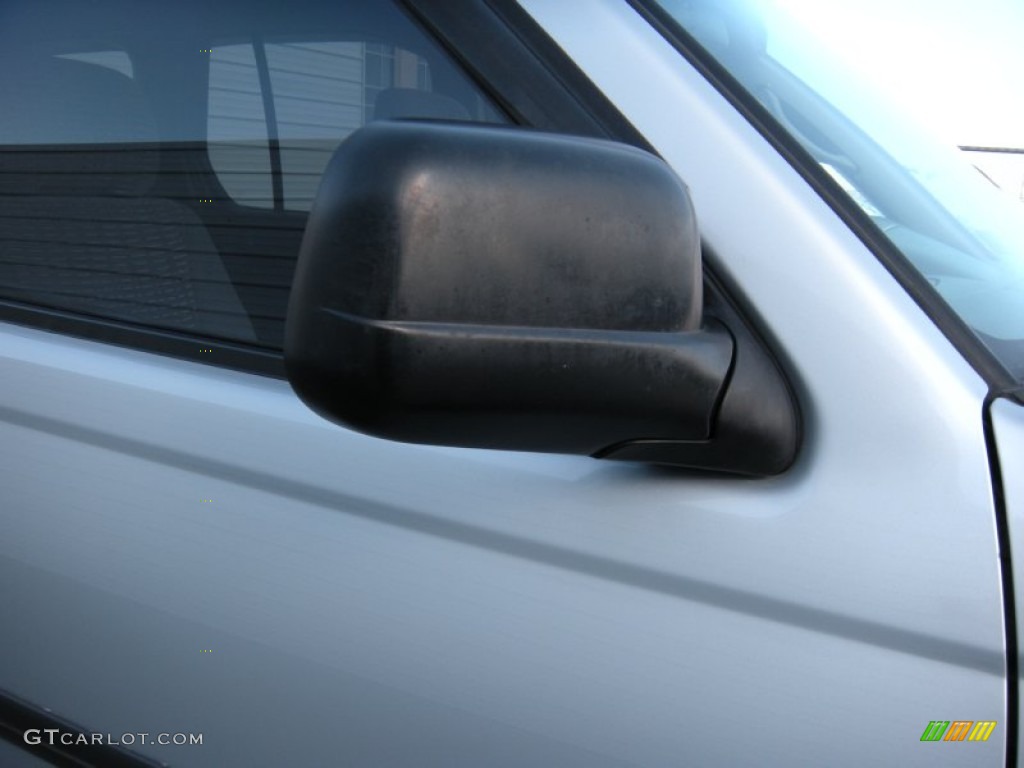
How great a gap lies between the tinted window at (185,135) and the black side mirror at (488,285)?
326mm

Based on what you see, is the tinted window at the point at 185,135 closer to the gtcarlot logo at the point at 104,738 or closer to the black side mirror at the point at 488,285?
the black side mirror at the point at 488,285

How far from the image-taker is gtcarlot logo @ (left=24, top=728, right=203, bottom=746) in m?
1.20

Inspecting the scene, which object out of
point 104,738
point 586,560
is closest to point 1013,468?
point 586,560

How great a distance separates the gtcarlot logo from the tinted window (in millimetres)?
487

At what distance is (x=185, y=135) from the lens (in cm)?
138

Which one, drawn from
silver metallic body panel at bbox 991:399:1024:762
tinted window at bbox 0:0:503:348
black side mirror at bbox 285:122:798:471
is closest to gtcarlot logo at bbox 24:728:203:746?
tinted window at bbox 0:0:503:348

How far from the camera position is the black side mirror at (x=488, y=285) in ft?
2.43

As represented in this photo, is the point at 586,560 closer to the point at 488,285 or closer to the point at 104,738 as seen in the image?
the point at 488,285

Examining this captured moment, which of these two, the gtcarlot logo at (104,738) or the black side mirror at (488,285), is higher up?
the black side mirror at (488,285)

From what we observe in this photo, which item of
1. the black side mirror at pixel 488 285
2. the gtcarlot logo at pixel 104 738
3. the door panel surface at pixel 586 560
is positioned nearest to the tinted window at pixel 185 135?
the door panel surface at pixel 586 560

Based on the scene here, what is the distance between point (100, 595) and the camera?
1254 millimetres

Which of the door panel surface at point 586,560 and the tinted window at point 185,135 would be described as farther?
the tinted window at point 185,135

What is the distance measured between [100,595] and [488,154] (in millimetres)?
831

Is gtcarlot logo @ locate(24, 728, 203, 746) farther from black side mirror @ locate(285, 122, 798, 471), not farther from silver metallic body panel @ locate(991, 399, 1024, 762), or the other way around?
silver metallic body panel @ locate(991, 399, 1024, 762)
